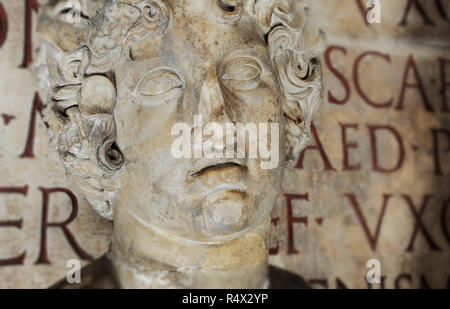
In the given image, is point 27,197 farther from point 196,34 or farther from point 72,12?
point 196,34

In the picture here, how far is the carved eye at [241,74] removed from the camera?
1631mm

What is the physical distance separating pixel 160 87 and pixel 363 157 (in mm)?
1390

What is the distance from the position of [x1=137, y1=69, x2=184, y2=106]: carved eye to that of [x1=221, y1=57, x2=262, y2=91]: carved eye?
151 millimetres

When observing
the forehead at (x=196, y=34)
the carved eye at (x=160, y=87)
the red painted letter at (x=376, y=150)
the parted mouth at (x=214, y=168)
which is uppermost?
the forehead at (x=196, y=34)

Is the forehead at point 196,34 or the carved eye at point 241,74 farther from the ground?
the forehead at point 196,34

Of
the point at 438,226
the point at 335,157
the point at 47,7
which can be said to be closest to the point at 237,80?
the point at 47,7

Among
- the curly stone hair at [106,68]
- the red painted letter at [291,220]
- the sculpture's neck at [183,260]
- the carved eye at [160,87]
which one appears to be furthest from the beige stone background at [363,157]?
the carved eye at [160,87]

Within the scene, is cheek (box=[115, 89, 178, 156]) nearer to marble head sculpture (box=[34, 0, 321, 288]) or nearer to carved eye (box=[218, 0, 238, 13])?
marble head sculpture (box=[34, 0, 321, 288])

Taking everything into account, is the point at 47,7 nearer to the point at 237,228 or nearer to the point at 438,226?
the point at 237,228

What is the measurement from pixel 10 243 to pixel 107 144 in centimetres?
73

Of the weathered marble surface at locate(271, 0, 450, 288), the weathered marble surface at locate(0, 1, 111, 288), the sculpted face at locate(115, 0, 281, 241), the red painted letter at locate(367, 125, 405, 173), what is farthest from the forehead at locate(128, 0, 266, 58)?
the red painted letter at locate(367, 125, 405, 173)

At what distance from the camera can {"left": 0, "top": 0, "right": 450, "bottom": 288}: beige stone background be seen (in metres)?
2.17

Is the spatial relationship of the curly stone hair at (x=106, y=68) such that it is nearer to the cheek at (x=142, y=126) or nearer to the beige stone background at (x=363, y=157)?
the cheek at (x=142, y=126)

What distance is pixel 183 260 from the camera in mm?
1687
